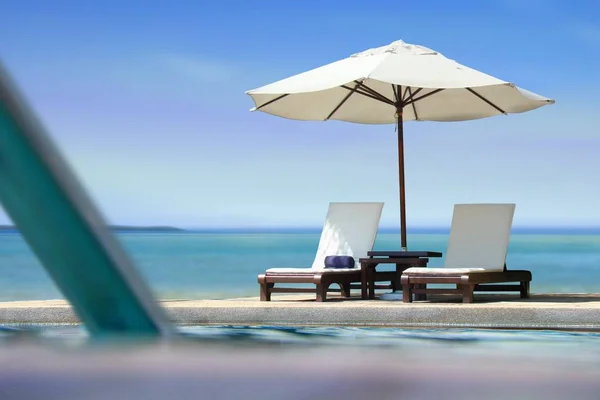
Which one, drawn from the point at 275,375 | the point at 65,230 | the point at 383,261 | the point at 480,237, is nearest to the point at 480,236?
the point at 480,237

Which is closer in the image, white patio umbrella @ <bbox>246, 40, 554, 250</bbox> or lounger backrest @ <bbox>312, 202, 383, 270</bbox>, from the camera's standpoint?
white patio umbrella @ <bbox>246, 40, 554, 250</bbox>

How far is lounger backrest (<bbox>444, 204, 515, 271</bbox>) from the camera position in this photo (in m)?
7.34

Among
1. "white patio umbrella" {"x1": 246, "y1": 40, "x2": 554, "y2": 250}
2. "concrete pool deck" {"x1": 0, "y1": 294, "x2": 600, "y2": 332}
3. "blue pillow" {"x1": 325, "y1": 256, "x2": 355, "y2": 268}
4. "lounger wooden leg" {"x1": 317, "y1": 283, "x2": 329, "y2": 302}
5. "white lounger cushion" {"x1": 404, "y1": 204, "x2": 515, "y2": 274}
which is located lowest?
"concrete pool deck" {"x1": 0, "y1": 294, "x2": 600, "y2": 332}

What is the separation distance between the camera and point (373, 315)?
6.18 m

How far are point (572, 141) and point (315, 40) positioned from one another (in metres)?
12.4

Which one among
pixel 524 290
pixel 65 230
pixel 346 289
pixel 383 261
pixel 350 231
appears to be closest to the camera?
pixel 65 230

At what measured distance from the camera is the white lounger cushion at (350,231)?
8.08 metres

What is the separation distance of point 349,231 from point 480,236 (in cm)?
122

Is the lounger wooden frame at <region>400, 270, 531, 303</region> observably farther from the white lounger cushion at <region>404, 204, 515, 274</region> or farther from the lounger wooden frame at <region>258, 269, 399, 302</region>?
the lounger wooden frame at <region>258, 269, 399, 302</region>

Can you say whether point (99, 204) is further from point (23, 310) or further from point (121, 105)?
point (121, 105)

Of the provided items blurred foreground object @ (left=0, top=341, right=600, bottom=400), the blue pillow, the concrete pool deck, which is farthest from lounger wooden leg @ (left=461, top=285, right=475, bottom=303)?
blurred foreground object @ (left=0, top=341, right=600, bottom=400)

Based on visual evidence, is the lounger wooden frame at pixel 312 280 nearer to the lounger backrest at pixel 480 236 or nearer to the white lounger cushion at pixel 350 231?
the white lounger cushion at pixel 350 231

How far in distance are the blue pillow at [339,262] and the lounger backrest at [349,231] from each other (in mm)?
87

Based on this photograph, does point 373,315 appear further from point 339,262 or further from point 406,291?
point 339,262
